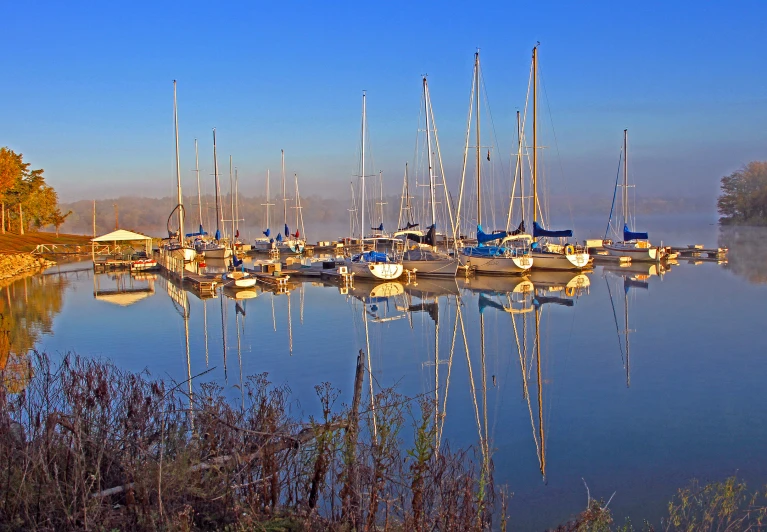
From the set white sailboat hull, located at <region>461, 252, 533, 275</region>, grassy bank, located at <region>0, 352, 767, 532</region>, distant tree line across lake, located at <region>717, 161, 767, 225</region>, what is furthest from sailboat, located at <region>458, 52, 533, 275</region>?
distant tree line across lake, located at <region>717, 161, 767, 225</region>

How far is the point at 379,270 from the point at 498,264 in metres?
7.13

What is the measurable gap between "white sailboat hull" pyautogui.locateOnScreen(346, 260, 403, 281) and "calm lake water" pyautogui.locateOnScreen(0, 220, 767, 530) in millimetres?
1008

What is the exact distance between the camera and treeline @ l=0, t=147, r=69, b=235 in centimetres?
6225

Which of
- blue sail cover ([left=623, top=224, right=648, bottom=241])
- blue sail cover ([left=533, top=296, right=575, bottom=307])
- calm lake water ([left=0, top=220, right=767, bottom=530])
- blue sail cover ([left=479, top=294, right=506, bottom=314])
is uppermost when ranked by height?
blue sail cover ([left=623, top=224, right=648, bottom=241])

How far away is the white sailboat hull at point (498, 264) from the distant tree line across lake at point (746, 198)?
3041 inches

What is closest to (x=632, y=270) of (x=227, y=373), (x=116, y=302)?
(x=116, y=302)

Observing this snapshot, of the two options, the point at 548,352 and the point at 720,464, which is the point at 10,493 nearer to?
the point at 720,464

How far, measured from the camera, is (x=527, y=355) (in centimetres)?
1692

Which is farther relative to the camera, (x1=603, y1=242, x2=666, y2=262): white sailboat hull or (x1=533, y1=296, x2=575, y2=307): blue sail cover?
(x1=603, y1=242, x2=666, y2=262): white sailboat hull

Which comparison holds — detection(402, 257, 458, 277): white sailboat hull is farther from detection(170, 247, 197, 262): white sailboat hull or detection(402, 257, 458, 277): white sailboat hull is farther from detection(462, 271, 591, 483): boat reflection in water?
detection(170, 247, 197, 262): white sailboat hull

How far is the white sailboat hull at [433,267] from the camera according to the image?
Answer: 36.1 m

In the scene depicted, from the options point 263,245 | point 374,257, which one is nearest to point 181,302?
point 374,257

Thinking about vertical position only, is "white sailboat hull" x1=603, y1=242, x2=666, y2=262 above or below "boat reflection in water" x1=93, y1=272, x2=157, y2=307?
above

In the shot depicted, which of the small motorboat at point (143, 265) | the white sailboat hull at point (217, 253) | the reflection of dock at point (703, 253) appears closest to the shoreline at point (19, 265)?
the small motorboat at point (143, 265)
